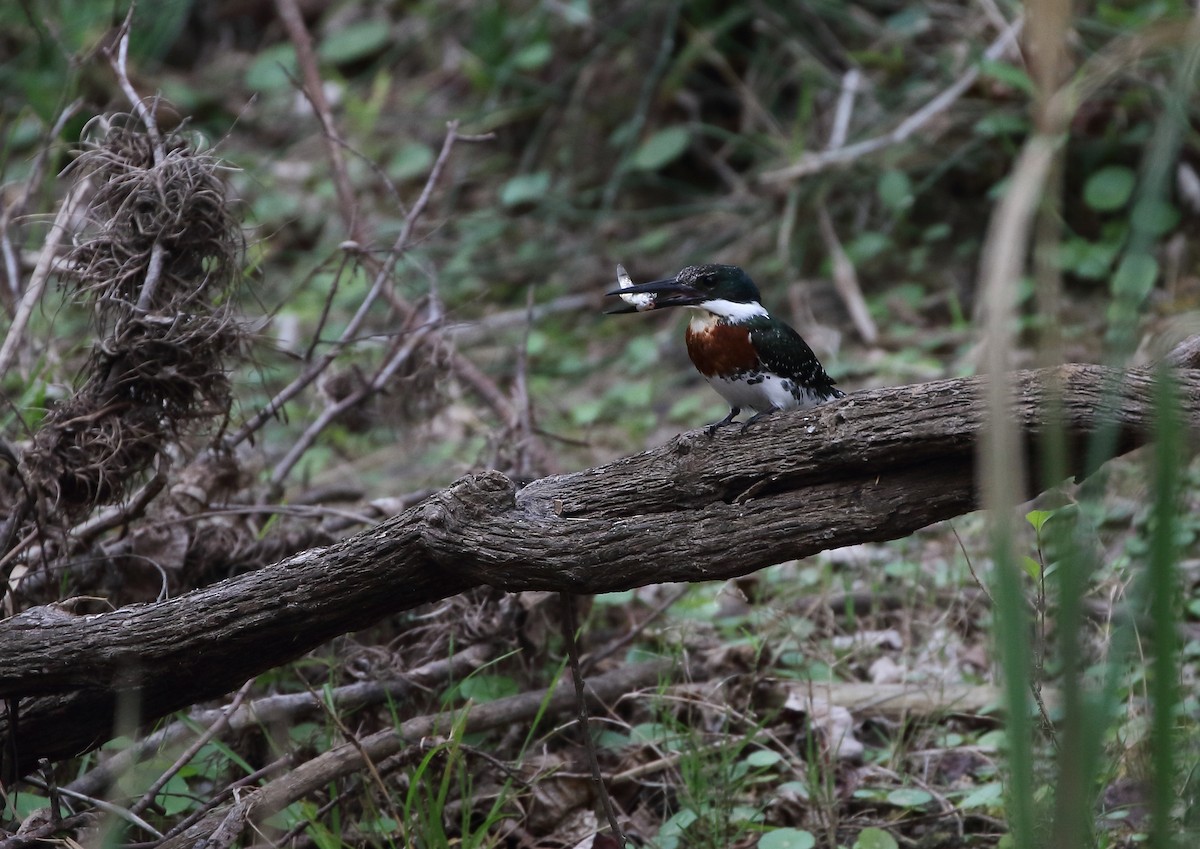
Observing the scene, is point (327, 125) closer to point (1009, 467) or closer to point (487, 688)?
point (487, 688)

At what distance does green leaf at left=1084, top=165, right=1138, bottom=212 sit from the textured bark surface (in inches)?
140

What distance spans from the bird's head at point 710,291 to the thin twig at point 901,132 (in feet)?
8.98

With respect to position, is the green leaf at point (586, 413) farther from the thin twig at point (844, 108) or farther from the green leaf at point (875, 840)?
the green leaf at point (875, 840)

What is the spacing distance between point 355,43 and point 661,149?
2667 mm

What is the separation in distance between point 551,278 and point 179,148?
3826mm

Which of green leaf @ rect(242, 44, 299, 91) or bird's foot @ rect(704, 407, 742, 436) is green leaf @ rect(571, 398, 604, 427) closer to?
bird's foot @ rect(704, 407, 742, 436)

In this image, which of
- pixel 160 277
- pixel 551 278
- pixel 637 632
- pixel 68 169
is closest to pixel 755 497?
pixel 637 632

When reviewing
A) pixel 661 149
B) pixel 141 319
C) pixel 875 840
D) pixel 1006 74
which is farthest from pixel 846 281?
pixel 141 319

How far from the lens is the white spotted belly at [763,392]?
299 centimetres

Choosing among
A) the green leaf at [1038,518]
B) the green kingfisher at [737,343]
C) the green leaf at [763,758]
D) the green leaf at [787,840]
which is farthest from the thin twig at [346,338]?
the green leaf at [1038,518]

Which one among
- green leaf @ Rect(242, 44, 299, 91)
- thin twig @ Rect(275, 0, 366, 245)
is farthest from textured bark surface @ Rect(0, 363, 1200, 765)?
green leaf @ Rect(242, 44, 299, 91)

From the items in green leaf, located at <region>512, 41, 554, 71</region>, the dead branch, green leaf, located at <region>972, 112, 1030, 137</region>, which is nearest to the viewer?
the dead branch

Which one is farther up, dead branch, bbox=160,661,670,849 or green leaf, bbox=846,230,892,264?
green leaf, bbox=846,230,892,264

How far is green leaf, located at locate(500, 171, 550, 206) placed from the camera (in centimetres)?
655
